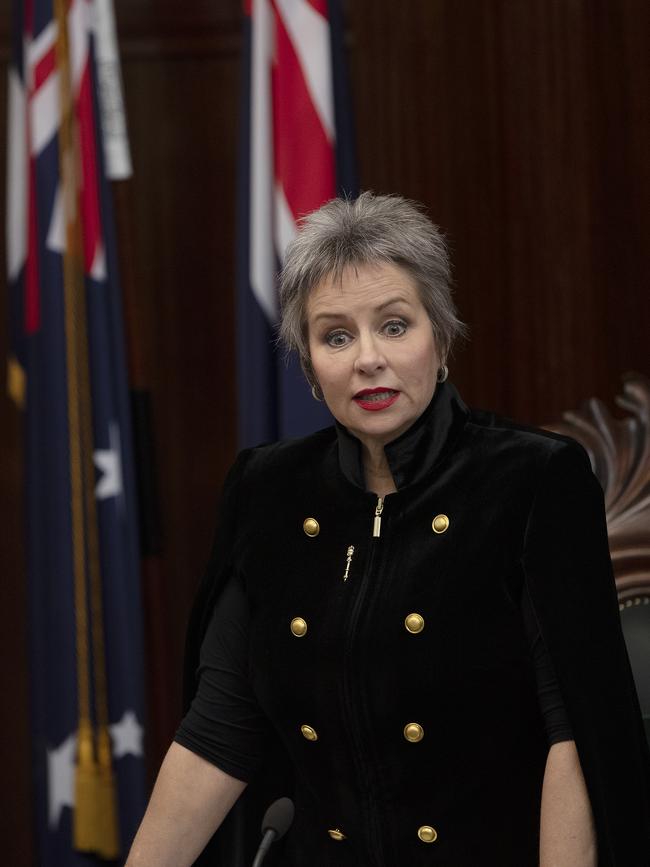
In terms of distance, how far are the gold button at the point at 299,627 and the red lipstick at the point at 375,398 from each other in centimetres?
29

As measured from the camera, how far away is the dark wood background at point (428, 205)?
2.71 m

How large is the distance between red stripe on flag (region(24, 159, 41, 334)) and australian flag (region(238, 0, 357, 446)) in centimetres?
48

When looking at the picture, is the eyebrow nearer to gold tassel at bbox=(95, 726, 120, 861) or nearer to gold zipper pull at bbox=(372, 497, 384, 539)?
gold zipper pull at bbox=(372, 497, 384, 539)

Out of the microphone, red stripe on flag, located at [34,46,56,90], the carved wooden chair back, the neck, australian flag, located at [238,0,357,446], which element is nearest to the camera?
the microphone

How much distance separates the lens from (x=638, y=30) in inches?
106

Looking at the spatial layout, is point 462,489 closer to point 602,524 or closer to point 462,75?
point 602,524

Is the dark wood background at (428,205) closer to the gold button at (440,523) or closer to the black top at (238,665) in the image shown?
the black top at (238,665)

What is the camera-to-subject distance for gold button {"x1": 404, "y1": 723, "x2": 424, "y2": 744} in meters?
1.44

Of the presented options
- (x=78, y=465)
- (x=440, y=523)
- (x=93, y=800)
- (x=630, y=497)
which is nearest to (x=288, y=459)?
(x=440, y=523)

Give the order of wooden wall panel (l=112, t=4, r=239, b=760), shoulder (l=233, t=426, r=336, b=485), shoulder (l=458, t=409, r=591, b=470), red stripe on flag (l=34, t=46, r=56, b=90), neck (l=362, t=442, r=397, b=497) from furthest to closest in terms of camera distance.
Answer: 1. wooden wall panel (l=112, t=4, r=239, b=760)
2. red stripe on flag (l=34, t=46, r=56, b=90)
3. shoulder (l=233, t=426, r=336, b=485)
4. neck (l=362, t=442, r=397, b=497)
5. shoulder (l=458, t=409, r=591, b=470)

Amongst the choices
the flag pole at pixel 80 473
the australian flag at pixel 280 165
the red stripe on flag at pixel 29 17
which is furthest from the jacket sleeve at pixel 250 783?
the red stripe on flag at pixel 29 17

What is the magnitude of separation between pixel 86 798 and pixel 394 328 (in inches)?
60.1

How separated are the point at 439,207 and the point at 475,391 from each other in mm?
449

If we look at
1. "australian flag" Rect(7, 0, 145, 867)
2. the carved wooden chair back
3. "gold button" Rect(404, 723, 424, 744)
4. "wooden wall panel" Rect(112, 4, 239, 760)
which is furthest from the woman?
"wooden wall panel" Rect(112, 4, 239, 760)
